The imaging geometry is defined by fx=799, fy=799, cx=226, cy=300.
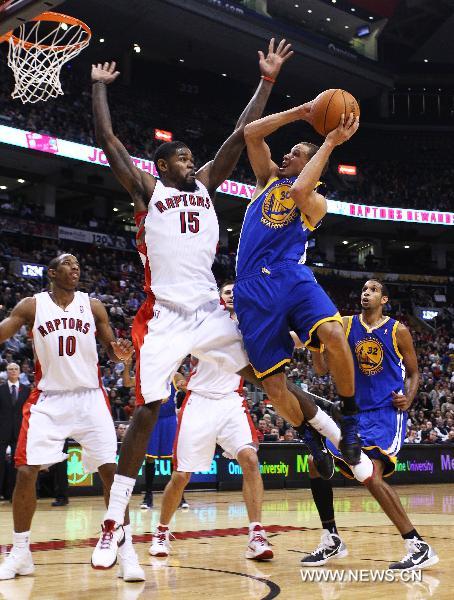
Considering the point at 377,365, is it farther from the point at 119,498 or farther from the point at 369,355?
the point at 119,498

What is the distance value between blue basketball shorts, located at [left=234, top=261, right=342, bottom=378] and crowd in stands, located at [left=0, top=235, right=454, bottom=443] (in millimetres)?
8916

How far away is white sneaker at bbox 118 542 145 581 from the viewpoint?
4691mm

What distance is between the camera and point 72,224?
26.9 m

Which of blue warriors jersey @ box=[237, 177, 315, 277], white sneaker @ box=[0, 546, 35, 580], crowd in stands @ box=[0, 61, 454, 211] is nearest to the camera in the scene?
white sneaker @ box=[0, 546, 35, 580]

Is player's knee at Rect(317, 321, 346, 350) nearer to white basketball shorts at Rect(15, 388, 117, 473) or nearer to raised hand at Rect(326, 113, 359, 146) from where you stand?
raised hand at Rect(326, 113, 359, 146)

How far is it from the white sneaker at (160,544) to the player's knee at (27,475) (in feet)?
4.00

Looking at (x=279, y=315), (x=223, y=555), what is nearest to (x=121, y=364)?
(x=223, y=555)

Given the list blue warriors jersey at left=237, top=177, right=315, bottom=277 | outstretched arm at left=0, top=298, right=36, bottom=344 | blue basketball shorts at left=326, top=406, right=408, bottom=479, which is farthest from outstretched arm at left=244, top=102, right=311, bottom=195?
blue basketball shorts at left=326, top=406, right=408, bottom=479

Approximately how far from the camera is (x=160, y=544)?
596cm

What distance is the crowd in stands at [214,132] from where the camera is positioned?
27.2 metres

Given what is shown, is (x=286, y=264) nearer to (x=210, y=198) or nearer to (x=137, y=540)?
(x=210, y=198)

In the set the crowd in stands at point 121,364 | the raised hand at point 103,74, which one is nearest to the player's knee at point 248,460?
the raised hand at point 103,74

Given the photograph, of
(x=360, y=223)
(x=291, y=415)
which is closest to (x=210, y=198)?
(x=291, y=415)

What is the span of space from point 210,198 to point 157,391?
1.34 metres
